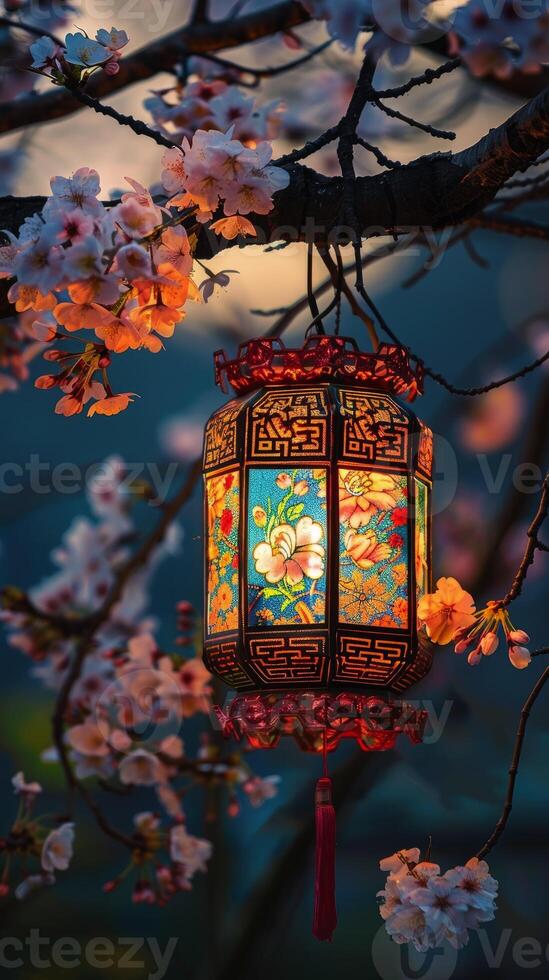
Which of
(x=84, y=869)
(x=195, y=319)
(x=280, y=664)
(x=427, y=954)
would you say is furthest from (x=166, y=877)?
(x=280, y=664)

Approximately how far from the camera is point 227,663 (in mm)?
1600

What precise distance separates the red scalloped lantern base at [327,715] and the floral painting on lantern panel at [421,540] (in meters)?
0.15

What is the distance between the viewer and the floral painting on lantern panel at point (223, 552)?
1.61 meters

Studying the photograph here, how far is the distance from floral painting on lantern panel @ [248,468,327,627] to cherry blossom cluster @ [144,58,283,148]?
145 centimetres

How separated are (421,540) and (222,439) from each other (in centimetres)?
30

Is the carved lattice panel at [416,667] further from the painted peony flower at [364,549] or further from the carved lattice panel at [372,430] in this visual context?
the carved lattice panel at [372,430]

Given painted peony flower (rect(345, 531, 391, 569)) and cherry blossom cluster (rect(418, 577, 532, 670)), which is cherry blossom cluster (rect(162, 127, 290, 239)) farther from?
cherry blossom cluster (rect(418, 577, 532, 670))

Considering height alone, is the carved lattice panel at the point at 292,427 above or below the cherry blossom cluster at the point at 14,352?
below

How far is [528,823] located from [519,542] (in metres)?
0.72

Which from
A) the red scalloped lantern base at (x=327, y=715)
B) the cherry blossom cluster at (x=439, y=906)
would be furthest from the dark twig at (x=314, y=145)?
the cherry blossom cluster at (x=439, y=906)

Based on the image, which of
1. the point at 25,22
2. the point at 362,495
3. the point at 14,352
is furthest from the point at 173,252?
the point at 25,22

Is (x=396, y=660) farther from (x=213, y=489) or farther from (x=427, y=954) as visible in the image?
(x=427, y=954)

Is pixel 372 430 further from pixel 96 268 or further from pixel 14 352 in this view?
pixel 14 352

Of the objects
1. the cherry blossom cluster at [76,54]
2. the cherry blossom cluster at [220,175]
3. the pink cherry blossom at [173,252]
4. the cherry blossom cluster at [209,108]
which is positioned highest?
the cherry blossom cluster at [209,108]
